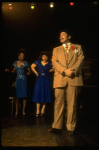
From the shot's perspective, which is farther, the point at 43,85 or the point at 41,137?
the point at 43,85

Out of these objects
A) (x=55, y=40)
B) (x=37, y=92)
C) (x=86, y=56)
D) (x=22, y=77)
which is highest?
(x=55, y=40)

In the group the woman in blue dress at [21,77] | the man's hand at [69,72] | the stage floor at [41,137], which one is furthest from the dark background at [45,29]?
the man's hand at [69,72]

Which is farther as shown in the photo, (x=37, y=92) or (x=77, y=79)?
(x=37, y=92)

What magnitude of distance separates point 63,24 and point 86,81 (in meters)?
2.00

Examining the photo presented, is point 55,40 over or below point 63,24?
below

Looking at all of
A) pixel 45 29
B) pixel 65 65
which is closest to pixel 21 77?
pixel 45 29

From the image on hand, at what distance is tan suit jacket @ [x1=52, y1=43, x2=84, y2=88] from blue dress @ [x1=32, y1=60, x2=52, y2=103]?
199 cm

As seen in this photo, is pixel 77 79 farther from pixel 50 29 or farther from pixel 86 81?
pixel 50 29

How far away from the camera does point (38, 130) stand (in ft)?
12.8

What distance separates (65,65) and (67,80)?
0.26 metres

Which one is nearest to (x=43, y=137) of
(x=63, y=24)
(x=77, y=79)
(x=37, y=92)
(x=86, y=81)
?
(x=77, y=79)

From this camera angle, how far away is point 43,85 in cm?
573

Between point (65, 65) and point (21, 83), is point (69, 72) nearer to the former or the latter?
point (65, 65)

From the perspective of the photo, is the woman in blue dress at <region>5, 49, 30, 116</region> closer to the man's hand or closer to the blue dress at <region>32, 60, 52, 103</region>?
the blue dress at <region>32, 60, 52, 103</region>
